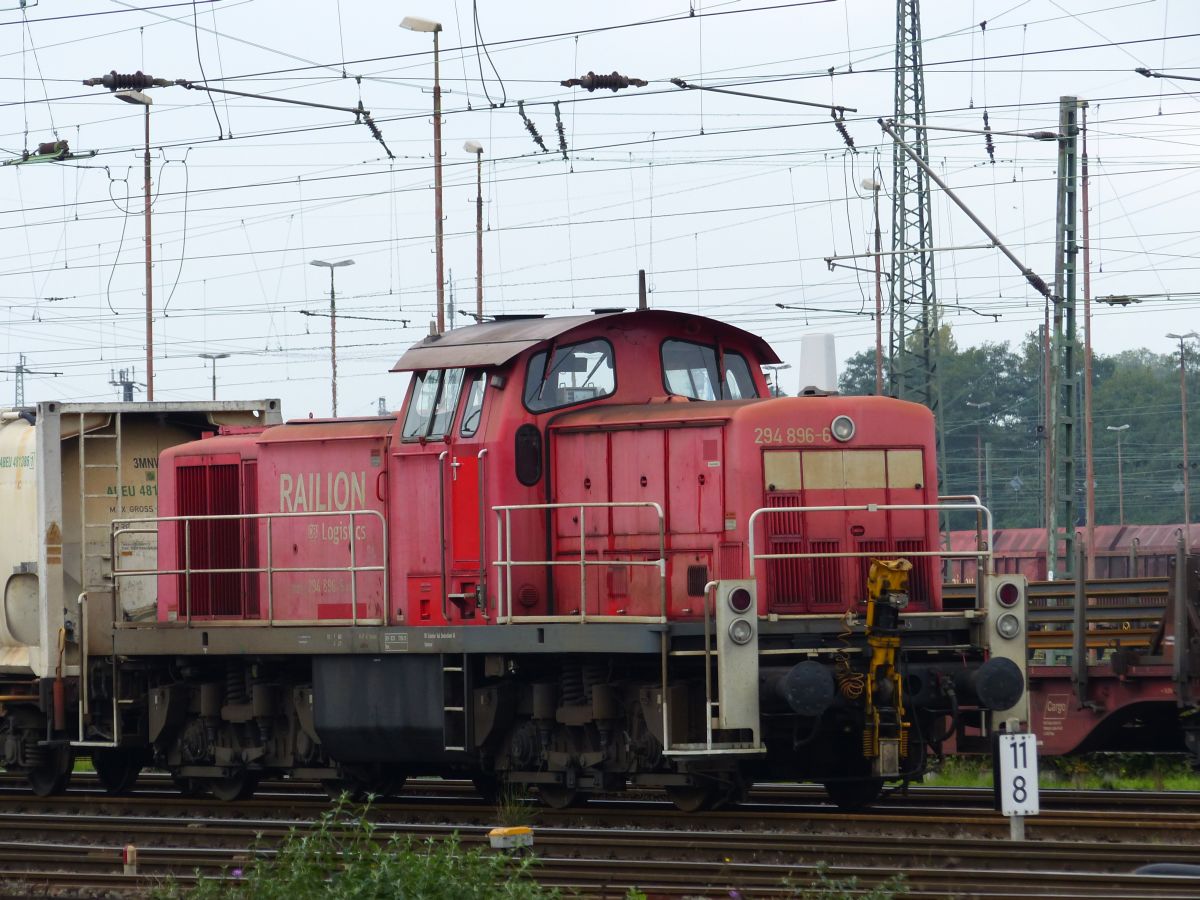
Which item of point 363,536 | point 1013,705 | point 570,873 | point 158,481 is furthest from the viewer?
point 158,481

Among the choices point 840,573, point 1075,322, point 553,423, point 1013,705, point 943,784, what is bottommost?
point 943,784

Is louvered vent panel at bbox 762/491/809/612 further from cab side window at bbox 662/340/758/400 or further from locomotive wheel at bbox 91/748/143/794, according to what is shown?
locomotive wheel at bbox 91/748/143/794

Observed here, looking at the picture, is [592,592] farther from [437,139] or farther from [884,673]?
[437,139]

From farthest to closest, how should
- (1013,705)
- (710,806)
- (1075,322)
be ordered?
1. (1075,322)
2. (710,806)
3. (1013,705)

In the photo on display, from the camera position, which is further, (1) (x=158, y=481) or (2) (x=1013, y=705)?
(1) (x=158, y=481)

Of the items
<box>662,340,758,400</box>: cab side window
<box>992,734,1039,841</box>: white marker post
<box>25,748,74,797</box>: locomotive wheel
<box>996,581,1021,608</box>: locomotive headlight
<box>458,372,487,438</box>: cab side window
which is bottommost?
<box>25,748,74,797</box>: locomotive wheel

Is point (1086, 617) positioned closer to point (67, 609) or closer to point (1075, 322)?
point (1075, 322)

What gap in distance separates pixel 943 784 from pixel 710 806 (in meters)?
4.28

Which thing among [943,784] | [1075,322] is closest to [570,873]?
[943,784]

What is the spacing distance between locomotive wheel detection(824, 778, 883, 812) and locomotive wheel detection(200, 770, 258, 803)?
544cm

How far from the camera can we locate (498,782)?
15766mm

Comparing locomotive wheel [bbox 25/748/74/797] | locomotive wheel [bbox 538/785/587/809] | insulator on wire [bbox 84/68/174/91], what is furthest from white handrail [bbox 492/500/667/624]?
insulator on wire [bbox 84/68/174/91]

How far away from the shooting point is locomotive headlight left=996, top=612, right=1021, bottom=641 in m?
13.5

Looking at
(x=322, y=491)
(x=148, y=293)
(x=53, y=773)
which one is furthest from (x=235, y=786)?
(x=148, y=293)
